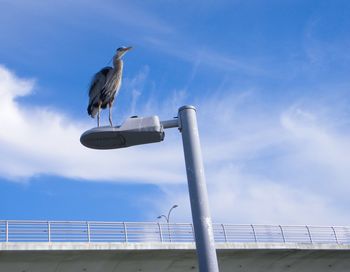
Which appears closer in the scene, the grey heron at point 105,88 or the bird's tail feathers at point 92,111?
the grey heron at point 105,88

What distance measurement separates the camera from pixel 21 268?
24391 millimetres

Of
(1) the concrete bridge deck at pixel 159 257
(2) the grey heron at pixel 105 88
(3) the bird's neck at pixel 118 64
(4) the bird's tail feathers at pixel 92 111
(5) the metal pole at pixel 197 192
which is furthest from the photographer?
(1) the concrete bridge deck at pixel 159 257

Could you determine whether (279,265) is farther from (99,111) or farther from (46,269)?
(99,111)

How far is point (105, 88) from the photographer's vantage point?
5793 mm

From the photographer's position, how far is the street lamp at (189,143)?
4.21m

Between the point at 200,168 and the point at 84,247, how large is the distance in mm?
20077

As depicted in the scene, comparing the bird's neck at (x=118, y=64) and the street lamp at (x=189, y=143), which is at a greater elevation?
the bird's neck at (x=118, y=64)

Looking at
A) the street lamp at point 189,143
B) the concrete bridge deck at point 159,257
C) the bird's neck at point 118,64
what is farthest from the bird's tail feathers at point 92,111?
the concrete bridge deck at point 159,257

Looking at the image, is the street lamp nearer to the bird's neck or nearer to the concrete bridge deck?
the bird's neck

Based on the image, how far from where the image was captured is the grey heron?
576cm

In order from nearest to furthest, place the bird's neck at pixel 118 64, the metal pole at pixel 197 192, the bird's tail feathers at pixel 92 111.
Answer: the metal pole at pixel 197 192 < the bird's tail feathers at pixel 92 111 < the bird's neck at pixel 118 64

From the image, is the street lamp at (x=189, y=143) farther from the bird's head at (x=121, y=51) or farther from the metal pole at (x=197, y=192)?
the bird's head at (x=121, y=51)

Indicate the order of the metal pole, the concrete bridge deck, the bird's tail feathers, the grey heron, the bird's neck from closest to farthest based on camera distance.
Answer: the metal pole → the grey heron → the bird's tail feathers → the bird's neck → the concrete bridge deck

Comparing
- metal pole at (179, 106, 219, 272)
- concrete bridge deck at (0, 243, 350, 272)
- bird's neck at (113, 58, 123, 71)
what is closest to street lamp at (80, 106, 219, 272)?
metal pole at (179, 106, 219, 272)
